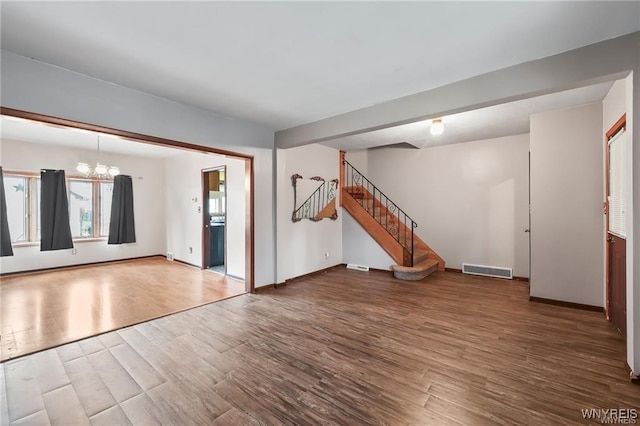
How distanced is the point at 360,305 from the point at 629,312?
258 cm

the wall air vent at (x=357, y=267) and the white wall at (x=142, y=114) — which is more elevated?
the white wall at (x=142, y=114)

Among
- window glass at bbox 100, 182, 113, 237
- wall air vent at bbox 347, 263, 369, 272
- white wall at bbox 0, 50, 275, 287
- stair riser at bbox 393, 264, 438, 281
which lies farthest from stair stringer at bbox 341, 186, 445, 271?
window glass at bbox 100, 182, 113, 237

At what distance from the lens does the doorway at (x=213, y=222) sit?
6.02 metres

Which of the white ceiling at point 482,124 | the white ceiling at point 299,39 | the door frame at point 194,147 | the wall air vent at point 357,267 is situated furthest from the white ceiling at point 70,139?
the wall air vent at point 357,267

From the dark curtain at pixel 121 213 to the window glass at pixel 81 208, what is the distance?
1.55ft

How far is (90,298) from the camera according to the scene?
13.3 feet

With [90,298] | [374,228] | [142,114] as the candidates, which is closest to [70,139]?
[90,298]

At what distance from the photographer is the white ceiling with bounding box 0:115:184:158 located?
14.9 feet

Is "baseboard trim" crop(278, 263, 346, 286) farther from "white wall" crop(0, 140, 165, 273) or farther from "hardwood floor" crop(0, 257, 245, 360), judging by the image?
"white wall" crop(0, 140, 165, 273)

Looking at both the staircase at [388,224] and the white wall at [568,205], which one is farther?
the staircase at [388,224]

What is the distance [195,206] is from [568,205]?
689 cm

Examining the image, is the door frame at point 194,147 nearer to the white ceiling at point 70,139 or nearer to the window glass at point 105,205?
the white ceiling at point 70,139

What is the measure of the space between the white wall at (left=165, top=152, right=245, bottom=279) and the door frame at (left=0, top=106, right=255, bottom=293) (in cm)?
78

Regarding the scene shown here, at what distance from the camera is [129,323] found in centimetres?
319
